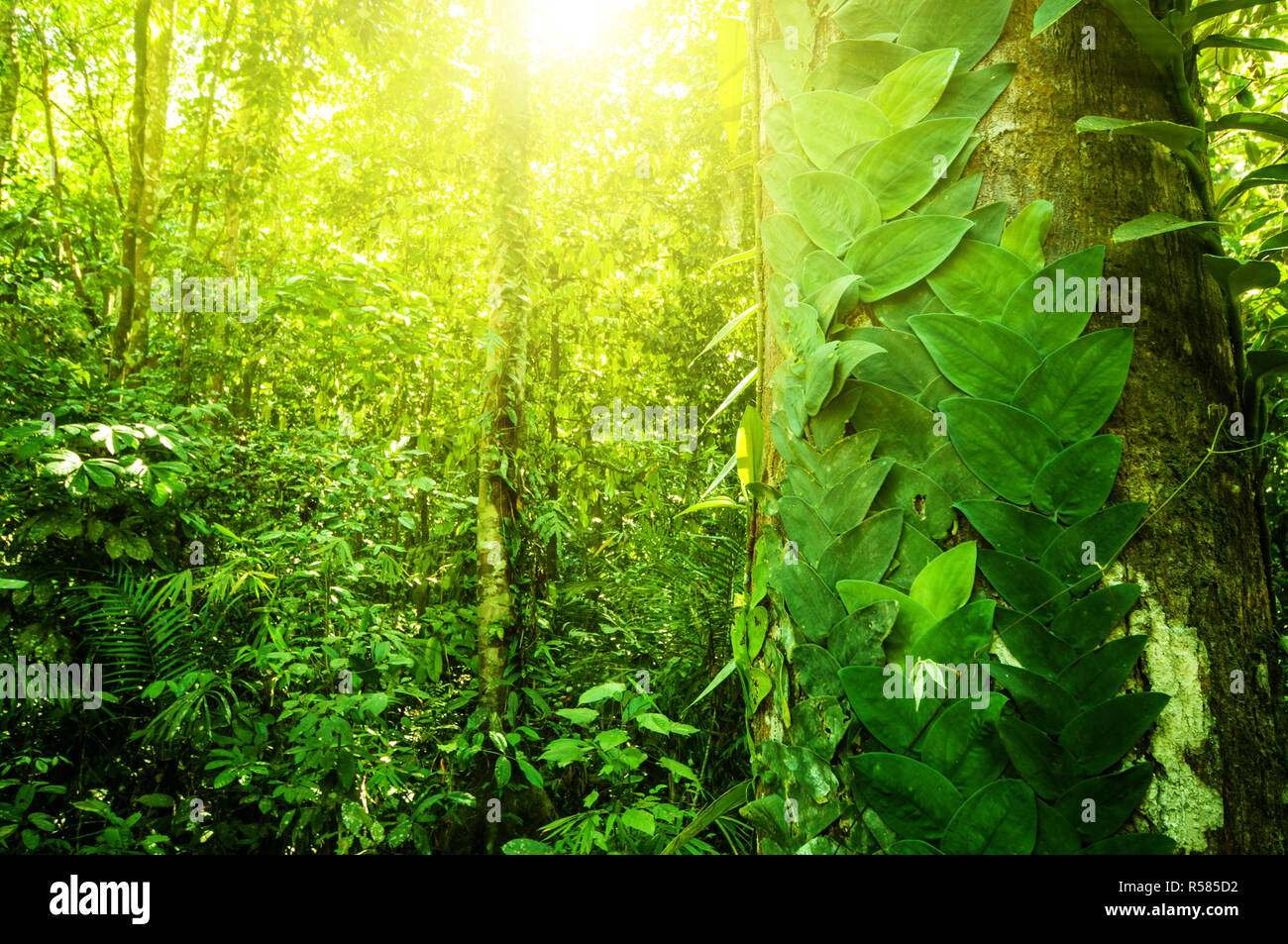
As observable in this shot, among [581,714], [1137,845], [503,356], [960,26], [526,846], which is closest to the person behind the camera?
[1137,845]

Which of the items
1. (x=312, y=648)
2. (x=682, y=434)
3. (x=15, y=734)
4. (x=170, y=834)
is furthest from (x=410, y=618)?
(x=682, y=434)

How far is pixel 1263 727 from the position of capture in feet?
1.42

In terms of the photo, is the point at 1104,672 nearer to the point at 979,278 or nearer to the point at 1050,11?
the point at 979,278

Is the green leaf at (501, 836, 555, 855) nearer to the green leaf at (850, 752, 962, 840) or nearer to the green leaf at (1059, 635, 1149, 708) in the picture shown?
the green leaf at (850, 752, 962, 840)

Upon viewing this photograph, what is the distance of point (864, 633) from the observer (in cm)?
47

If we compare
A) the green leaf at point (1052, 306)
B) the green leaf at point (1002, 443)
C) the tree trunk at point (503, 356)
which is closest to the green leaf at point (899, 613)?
the green leaf at point (1002, 443)

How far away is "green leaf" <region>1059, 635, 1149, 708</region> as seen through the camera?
0.42 meters

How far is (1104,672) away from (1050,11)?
0.47 meters

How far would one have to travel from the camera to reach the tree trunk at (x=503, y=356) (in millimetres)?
2387

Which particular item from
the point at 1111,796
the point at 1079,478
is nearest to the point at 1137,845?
the point at 1111,796

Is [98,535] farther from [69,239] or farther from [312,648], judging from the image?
[69,239]

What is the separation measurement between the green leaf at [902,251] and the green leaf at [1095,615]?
10.2 inches

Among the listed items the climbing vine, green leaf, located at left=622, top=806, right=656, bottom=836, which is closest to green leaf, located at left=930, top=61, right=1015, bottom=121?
the climbing vine
